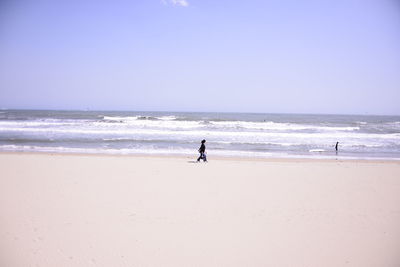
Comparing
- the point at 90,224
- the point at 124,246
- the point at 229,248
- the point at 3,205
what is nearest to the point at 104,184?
the point at 3,205

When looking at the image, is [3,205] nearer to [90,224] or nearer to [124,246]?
[90,224]

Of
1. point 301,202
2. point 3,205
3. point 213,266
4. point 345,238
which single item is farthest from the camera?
point 301,202

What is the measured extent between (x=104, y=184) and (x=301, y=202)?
5.59m

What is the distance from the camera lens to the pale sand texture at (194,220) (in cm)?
462

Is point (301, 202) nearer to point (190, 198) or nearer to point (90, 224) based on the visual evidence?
point (190, 198)

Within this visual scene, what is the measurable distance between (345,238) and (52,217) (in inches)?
224

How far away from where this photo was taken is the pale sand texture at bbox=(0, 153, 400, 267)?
462cm

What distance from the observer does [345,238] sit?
5.33 metres

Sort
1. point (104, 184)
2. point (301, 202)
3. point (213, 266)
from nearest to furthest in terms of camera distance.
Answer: point (213, 266) < point (301, 202) < point (104, 184)

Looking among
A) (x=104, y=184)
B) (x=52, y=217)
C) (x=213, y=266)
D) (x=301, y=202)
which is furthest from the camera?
(x=104, y=184)

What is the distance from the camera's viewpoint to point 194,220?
19.5 ft

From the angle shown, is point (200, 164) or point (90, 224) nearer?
point (90, 224)

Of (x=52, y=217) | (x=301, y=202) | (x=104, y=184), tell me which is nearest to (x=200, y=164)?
(x=104, y=184)

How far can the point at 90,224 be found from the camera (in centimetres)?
559
